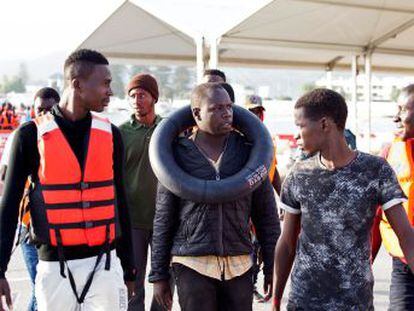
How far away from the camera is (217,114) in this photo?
3.22m

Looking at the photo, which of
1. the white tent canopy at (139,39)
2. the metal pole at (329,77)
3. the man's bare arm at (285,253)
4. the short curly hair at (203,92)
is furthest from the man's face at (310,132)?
the metal pole at (329,77)

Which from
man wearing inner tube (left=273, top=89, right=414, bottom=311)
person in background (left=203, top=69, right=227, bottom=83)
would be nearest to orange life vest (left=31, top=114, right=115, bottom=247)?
man wearing inner tube (left=273, top=89, right=414, bottom=311)

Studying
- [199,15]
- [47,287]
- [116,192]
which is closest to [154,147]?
[116,192]

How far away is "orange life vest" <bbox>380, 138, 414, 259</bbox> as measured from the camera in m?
3.55

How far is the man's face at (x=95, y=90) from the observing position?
313 cm

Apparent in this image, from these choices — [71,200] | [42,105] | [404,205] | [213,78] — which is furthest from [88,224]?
[42,105]

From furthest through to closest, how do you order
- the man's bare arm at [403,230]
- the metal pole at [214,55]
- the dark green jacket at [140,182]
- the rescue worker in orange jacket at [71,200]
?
1. the metal pole at [214,55]
2. the dark green jacket at [140,182]
3. the rescue worker in orange jacket at [71,200]
4. the man's bare arm at [403,230]

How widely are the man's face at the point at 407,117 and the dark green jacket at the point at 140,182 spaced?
5.67 ft

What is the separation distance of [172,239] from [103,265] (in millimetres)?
384

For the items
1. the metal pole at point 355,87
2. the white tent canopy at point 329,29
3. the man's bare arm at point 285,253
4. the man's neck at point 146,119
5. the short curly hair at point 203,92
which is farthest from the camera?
the metal pole at point 355,87

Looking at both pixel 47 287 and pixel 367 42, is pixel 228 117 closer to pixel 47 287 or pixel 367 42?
pixel 47 287

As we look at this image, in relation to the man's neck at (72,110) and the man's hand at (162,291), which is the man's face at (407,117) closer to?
the man's hand at (162,291)

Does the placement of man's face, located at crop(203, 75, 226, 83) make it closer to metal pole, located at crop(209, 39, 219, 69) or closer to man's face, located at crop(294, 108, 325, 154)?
man's face, located at crop(294, 108, 325, 154)

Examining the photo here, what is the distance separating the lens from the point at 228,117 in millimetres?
3234
